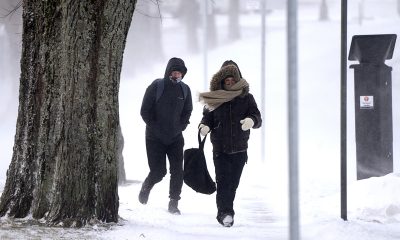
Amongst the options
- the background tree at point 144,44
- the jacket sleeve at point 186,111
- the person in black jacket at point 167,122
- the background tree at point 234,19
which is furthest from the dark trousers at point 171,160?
the background tree at point 234,19

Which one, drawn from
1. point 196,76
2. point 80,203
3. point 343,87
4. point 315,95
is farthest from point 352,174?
point 196,76

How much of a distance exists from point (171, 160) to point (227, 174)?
1250 mm

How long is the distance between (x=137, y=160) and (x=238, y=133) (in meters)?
12.9

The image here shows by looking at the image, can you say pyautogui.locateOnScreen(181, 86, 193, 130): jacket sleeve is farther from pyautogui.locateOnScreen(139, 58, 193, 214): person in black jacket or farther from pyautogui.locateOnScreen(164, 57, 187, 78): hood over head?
pyautogui.locateOnScreen(164, 57, 187, 78): hood over head

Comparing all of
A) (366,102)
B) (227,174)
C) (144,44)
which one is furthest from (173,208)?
(144,44)

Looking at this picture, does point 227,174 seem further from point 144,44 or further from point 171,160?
point 144,44

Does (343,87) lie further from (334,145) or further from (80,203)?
(334,145)

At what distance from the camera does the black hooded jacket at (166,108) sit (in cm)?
888

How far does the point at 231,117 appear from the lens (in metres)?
7.89

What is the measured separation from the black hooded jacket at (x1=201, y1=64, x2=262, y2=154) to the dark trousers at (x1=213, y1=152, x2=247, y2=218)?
3.6 inches

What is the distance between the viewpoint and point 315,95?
1166 inches

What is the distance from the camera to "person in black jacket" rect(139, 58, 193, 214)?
8883mm

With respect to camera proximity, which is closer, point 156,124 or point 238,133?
point 238,133

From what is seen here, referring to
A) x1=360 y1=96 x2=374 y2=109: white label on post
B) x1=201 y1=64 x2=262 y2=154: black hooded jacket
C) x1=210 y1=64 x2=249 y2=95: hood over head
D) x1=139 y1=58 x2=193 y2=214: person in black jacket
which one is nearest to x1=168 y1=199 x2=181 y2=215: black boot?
x1=139 y1=58 x2=193 y2=214: person in black jacket
